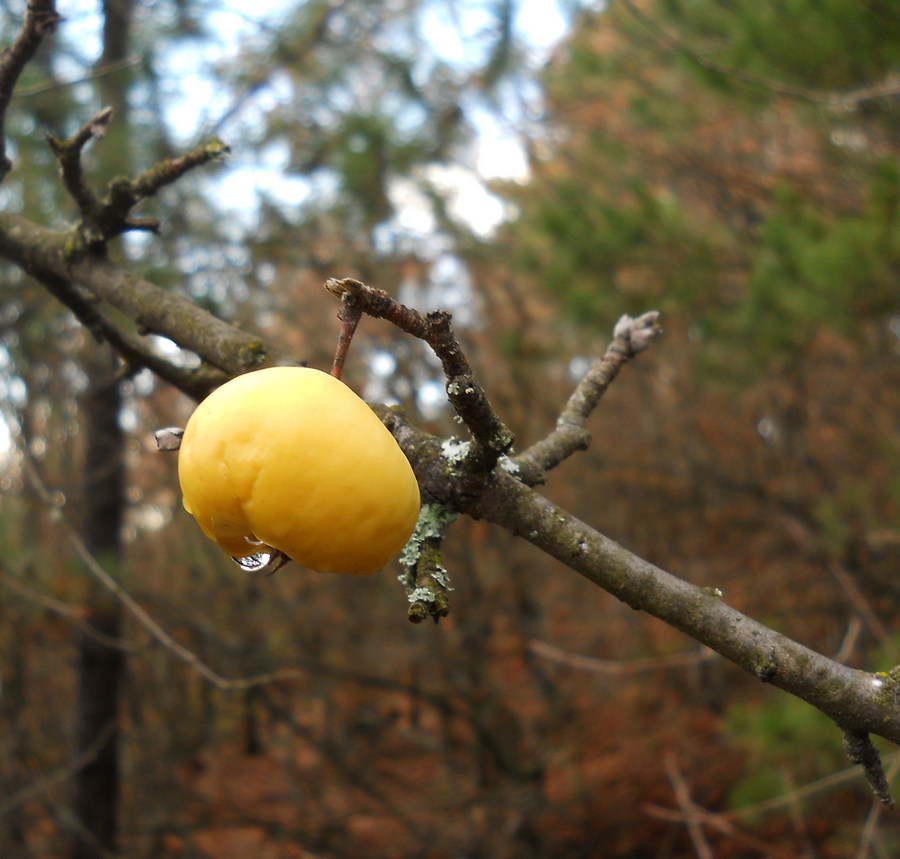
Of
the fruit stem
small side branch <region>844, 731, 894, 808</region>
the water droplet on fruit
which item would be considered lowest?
small side branch <region>844, 731, 894, 808</region>

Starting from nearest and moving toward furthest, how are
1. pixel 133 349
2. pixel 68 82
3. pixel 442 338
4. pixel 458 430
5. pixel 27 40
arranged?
pixel 442 338
pixel 27 40
pixel 133 349
pixel 68 82
pixel 458 430

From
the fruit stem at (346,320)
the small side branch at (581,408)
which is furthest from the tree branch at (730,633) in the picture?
the fruit stem at (346,320)

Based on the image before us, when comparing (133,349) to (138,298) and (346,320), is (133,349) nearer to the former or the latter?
(138,298)

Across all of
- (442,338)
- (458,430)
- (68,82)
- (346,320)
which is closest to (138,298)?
(346,320)

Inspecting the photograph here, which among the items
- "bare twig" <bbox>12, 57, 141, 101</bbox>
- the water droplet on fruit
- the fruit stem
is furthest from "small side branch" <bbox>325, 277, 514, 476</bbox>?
"bare twig" <bbox>12, 57, 141, 101</bbox>

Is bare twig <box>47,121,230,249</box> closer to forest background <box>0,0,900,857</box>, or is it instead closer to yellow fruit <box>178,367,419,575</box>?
yellow fruit <box>178,367,419,575</box>

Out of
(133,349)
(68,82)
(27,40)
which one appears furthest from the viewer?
(68,82)

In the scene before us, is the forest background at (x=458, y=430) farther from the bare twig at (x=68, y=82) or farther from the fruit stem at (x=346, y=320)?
the fruit stem at (x=346, y=320)
